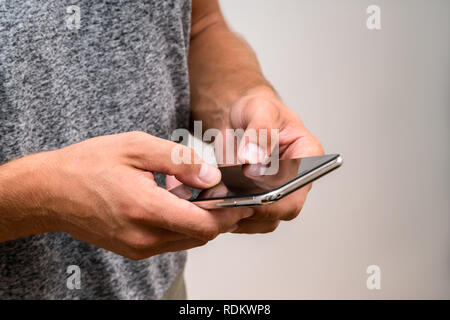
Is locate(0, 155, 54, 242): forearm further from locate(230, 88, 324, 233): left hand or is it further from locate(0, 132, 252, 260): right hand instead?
locate(230, 88, 324, 233): left hand

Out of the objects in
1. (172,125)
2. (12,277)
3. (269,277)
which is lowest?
(269,277)

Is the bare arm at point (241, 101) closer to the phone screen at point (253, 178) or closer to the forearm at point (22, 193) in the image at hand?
the phone screen at point (253, 178)

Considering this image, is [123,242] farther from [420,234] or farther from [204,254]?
[420,234]

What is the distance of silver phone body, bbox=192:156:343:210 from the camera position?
325 mm

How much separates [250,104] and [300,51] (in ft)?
1.92

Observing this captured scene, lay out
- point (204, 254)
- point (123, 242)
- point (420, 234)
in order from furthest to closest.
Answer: point (420, 234)
point (204, 254)
point (123, 242)

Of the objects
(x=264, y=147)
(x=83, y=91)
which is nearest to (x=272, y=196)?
(x=264, y=147)

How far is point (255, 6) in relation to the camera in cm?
98

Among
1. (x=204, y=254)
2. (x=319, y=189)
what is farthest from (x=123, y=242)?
(x=319, y=189)

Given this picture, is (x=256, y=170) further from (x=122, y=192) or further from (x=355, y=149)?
(x=355, y=149)

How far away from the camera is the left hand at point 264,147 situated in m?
0.41

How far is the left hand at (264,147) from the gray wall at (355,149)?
1.68 ft

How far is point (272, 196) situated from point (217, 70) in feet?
1.06

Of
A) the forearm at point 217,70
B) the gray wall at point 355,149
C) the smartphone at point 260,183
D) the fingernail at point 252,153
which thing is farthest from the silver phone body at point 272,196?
the gray wall at point 355,149
